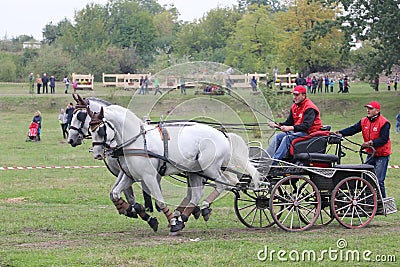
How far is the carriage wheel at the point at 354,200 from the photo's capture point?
11.7m

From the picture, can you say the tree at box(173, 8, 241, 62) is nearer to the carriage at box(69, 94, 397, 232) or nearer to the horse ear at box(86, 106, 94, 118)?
the carriage at box(69, 94, 397, 232)

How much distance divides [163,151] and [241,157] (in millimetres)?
1354

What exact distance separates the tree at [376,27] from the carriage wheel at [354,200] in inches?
1283

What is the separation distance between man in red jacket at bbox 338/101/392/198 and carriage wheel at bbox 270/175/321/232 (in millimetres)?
1209

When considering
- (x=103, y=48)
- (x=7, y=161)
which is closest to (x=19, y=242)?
(x=7, y=161)

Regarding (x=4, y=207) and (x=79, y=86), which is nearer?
(x=4, y=207)

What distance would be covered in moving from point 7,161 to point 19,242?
51.0 ft

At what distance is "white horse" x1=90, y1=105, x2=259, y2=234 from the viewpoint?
1105cm

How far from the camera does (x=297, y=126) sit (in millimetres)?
11641

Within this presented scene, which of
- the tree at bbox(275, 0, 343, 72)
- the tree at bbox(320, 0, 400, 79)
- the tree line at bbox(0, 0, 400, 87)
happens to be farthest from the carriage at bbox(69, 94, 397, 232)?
the tree at bbox(275, 0, 343, 72)

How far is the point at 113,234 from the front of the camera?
11328 mm

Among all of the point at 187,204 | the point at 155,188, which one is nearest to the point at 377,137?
the point at 187,204

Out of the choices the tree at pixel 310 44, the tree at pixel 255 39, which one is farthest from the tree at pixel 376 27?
the tree at pixel 255 39

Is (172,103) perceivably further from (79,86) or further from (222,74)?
(79,86)
